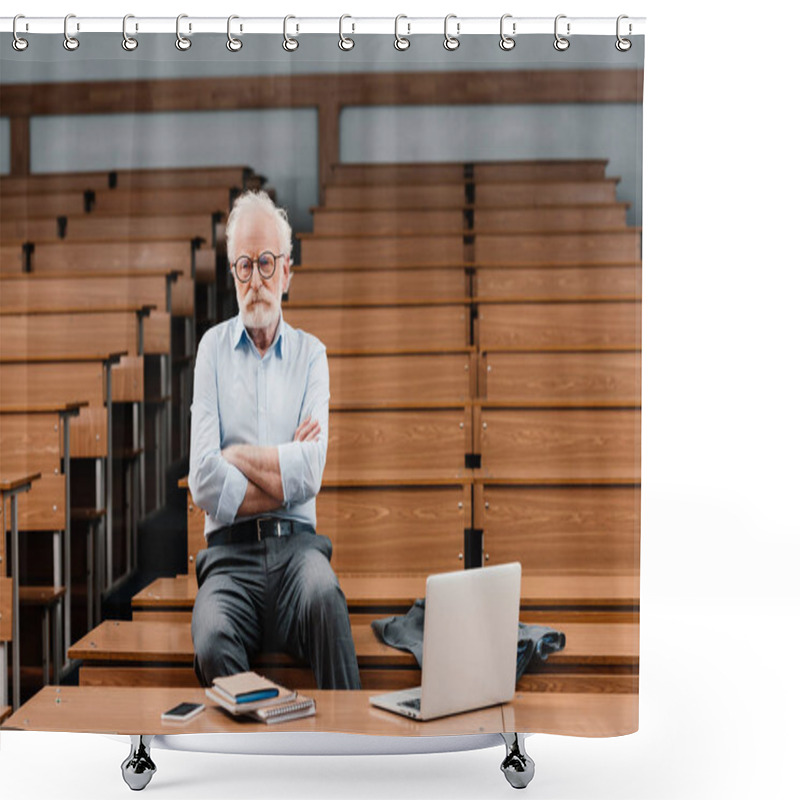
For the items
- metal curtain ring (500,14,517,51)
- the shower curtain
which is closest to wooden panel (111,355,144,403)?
the shower curtain

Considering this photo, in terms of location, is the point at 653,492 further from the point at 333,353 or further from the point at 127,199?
the point at 127,199

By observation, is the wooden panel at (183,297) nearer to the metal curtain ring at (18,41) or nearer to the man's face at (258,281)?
the man's face at (258,281)

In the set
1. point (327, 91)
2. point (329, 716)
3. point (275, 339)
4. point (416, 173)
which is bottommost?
point (329, 716)

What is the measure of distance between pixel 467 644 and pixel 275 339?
17.6 inches

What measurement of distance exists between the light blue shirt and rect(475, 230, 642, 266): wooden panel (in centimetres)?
25

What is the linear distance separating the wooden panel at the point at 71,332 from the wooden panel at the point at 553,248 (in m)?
0.46

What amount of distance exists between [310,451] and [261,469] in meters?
0.07

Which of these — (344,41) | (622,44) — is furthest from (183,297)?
(622,44)

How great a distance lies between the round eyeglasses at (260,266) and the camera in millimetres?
1305

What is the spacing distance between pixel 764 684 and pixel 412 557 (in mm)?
676

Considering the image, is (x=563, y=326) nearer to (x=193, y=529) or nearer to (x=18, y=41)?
(x=193, y=529)

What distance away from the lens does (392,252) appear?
1.31 metres

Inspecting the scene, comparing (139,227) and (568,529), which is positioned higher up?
(139,227)

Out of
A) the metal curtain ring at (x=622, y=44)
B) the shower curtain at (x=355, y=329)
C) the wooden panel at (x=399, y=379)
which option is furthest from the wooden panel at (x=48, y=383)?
the metal curtain ring at (x=622, y=44)
